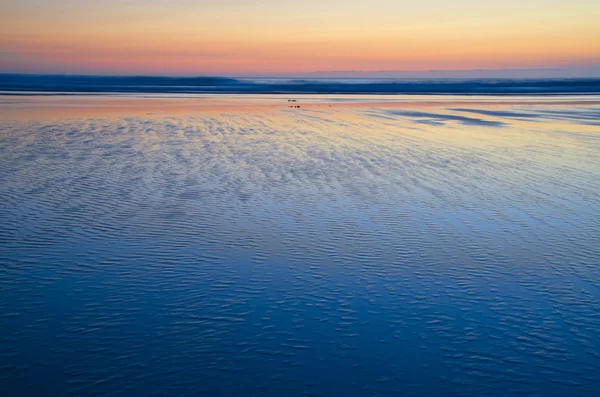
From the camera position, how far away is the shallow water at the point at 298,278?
14.6 feet

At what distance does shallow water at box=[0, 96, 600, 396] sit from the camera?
14.6ft

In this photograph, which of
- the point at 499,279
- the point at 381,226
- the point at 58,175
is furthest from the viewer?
the point at 58,175

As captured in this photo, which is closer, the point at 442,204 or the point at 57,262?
the point at 57,262

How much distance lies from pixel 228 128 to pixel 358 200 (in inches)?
500

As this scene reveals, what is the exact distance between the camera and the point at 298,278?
6.42 meters

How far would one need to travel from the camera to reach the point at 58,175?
1205cm

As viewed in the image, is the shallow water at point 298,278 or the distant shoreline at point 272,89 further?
the distant shoreline at point 272,89

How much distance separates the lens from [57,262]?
22.4 ft

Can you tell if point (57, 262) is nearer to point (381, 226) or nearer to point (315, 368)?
point (315, 368)

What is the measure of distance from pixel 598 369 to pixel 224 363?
3.05 metres

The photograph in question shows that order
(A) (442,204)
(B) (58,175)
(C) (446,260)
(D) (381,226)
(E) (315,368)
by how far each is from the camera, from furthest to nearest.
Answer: (B) (58,175) → (A) (442,204) → (D) (381,226) → (C) (446,260) → (E) (315,368)

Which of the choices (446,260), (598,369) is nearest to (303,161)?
(446,260)

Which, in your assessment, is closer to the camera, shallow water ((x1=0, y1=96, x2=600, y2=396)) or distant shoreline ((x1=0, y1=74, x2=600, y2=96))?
shallow water ((x1=0, y1=96, x2=600, y2=396))

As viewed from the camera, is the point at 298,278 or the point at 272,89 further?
the point at 272,89
